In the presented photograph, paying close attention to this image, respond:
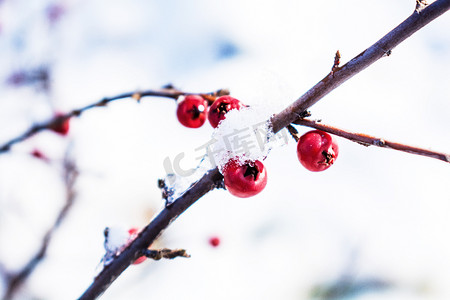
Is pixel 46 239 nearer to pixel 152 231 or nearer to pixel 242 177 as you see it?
pixel 152 231

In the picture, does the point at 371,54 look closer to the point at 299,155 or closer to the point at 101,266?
the point at 299,155

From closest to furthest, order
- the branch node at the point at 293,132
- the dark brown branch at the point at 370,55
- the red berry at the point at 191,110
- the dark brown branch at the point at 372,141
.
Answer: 1. the dark brown branch at the point at 372,141
2. the dark brown branch at the point at 370,55
3. the branch node at the point at 293,132
4. the red berry at the point at 191,110

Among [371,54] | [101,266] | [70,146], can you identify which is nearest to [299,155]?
[371,54]

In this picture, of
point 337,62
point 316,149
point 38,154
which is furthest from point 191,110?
point 38,154

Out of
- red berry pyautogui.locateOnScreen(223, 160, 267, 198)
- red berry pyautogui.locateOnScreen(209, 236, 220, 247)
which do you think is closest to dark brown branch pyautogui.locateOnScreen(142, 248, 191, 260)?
red berry pyautogui.locateOnScreen(223, 160, 267, 198)

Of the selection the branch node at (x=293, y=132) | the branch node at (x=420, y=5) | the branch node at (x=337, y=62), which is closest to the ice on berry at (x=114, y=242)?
the branch node at (x=293, y=132)

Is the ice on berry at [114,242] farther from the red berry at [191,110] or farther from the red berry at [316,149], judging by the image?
the red berry at [316,149]
